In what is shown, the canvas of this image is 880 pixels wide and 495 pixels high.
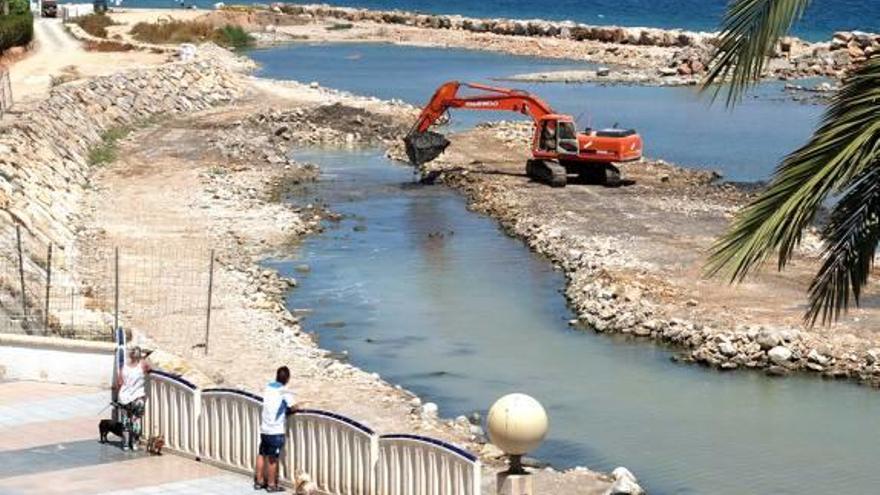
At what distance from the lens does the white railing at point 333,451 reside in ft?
52.2

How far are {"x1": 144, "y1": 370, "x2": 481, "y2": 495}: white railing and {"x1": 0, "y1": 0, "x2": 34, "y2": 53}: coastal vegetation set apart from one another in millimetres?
54128

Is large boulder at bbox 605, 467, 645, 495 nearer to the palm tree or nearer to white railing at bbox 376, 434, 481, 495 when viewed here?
white railing at bbox 376, 434, 481, 495

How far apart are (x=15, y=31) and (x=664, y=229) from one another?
40.8 metres

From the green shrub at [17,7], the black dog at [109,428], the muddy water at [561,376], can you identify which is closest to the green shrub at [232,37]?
the green shrub at [17,7]

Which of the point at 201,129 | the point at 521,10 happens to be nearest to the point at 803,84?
the point at 201,129

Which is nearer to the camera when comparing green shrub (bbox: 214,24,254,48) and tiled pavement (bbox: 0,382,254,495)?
tiled pavement (bbox: 0,382,254,495)

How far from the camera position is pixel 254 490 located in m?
16.7

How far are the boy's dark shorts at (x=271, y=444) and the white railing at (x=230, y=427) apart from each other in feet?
2.05

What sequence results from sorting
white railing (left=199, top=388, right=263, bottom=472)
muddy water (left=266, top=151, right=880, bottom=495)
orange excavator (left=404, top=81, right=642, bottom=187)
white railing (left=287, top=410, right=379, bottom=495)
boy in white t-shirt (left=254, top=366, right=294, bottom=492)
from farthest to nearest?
orange excavator (left=404, top=81, right=642, bottom=187) → muddy water (left=266, top=151, right=880, bottom=495) → white railing (left=199, top=388, right=263, bottom=472) → boy in white t-shirt (left=254, top=366, right=294, bottom=492) → white railing (left=287, top=410, right=379, bottom=495)

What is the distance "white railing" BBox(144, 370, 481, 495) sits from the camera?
49.4 ft

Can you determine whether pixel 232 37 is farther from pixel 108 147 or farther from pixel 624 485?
pixel 624 485

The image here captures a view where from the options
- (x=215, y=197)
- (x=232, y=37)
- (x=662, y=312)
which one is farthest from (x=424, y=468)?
(x=232, y=37)

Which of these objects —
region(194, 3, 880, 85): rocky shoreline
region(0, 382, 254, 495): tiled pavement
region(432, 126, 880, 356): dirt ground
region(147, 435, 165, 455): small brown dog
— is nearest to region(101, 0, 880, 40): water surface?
region(194, 3, 880, 85): rocky shoreline

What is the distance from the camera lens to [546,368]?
93.5ft
